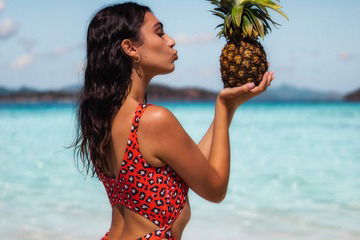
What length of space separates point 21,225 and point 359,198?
543 cm

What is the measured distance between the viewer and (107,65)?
208 centimetres

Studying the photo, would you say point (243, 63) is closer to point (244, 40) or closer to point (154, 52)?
point (244, 40)

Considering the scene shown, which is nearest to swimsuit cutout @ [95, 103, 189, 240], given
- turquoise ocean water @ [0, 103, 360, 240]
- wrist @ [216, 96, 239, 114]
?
wrist @ [216, 96, 239, 114]

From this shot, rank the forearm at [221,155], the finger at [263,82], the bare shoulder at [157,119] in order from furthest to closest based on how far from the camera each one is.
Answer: the finger at [263,82]
the forearm at [221,155]
the bare shoulder at [157,119]

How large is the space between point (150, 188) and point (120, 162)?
0.49 ft

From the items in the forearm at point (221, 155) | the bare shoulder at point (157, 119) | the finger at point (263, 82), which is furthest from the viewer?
the finger at point (263, 82)

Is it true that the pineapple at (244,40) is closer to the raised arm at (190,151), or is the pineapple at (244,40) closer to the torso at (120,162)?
the raised arm at (190,151)

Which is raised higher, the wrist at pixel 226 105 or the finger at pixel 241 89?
the finger at pixel 241 89

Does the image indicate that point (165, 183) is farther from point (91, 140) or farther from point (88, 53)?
point (88, 53)

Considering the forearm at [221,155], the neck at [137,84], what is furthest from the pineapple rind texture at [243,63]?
the neck at [137,84]

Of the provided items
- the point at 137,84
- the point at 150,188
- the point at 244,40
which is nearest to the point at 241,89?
the point at 244,40

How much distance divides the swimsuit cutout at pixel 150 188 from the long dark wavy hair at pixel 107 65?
0.12 meters

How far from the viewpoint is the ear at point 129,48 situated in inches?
81.6

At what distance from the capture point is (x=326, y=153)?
49.7 feet
